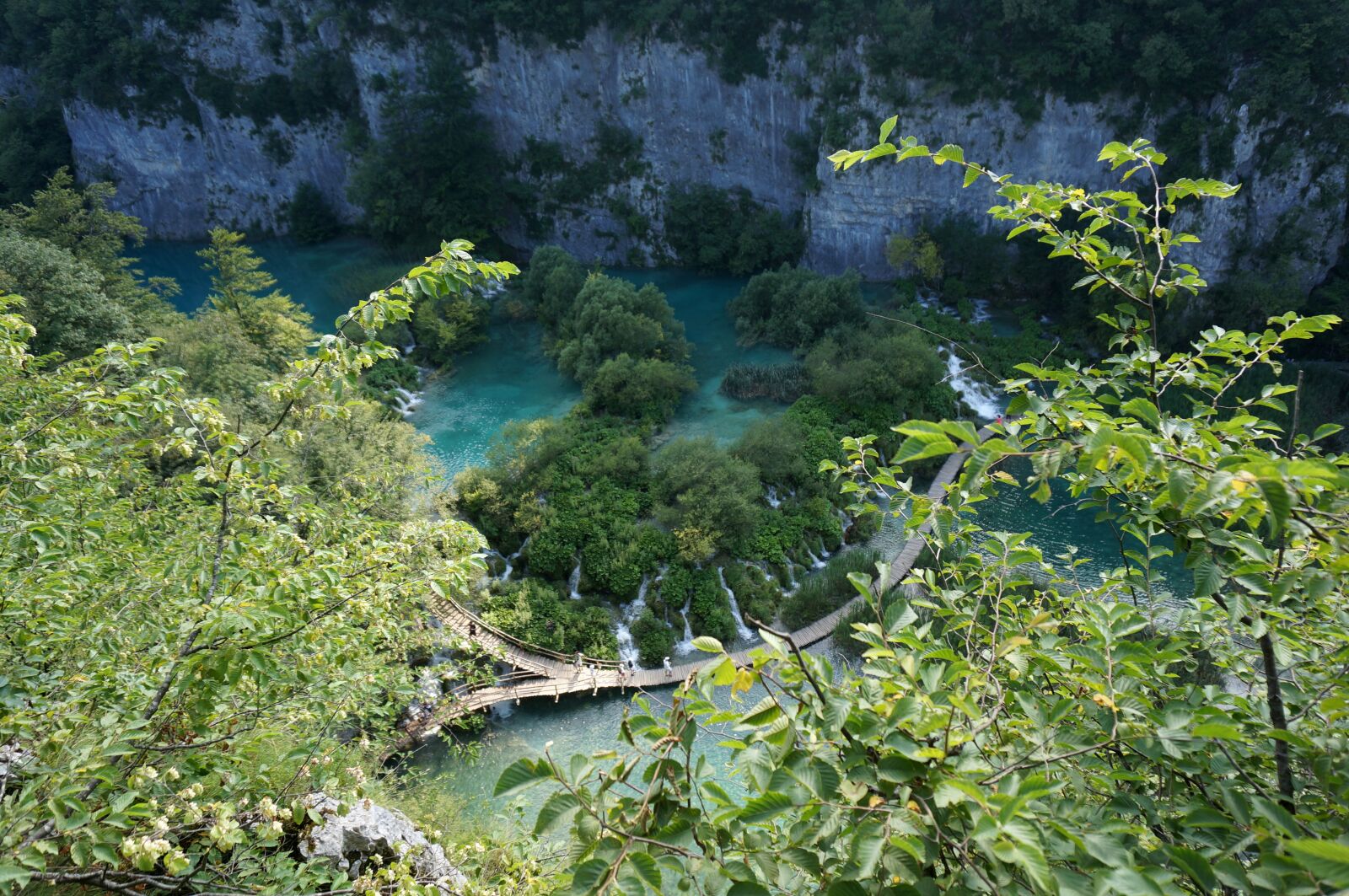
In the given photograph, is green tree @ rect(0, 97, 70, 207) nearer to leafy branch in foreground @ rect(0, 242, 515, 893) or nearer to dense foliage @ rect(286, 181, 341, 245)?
dense foliage @ rect(286, 181, 341, 245)

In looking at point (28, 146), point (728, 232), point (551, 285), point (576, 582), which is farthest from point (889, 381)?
point (28, 146)

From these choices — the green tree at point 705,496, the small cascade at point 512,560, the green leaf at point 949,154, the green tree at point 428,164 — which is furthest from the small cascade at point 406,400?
the green leaf at point 949,154

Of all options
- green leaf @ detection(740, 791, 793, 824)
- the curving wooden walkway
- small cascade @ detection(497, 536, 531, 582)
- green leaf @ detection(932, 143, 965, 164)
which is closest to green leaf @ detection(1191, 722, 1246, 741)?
green leaf @ detection(740, 791, 793, 824)

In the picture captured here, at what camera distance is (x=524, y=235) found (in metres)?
33.9

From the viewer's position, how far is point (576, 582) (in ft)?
51.2

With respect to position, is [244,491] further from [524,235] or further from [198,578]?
[524,235]

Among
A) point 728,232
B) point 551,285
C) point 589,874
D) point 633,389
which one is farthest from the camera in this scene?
point 728,232

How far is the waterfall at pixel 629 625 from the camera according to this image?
14352 millimetres

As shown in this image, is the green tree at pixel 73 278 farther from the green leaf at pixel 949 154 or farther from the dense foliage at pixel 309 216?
the green leaf at pixel 949 154

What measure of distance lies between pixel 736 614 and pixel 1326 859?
14022mm

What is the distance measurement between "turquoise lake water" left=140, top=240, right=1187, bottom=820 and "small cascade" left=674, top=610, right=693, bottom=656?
1.61m

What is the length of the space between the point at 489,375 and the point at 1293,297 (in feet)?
77.6

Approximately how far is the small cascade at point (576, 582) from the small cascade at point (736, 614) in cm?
294

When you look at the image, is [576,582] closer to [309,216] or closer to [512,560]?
[512,560]
